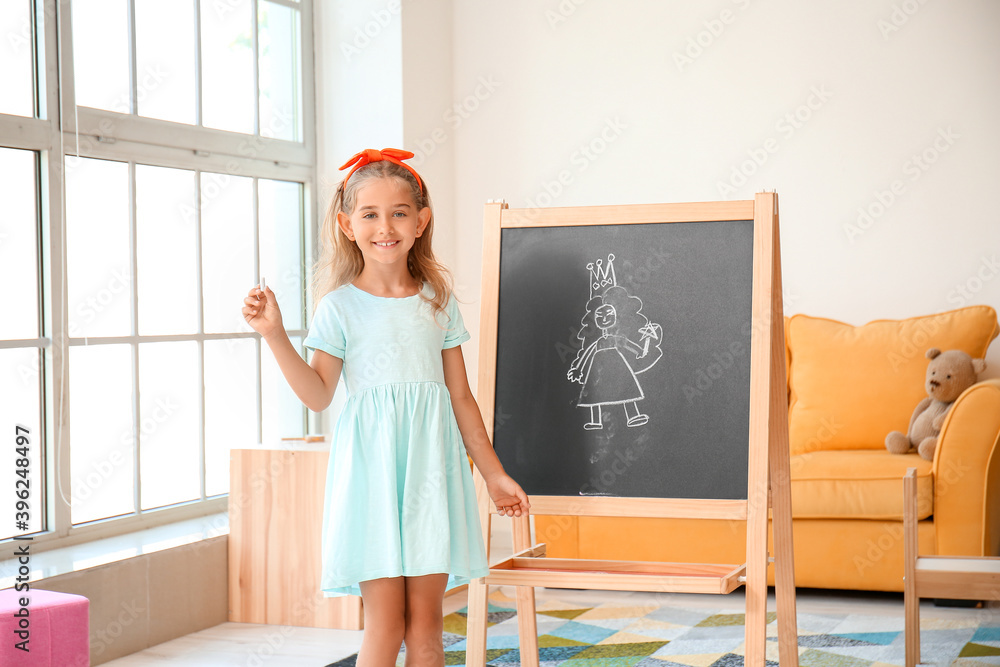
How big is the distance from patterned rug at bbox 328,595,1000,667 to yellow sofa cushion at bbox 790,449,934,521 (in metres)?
0.32

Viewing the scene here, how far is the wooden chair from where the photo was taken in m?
2.29

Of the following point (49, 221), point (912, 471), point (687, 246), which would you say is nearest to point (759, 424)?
point (687, 246)

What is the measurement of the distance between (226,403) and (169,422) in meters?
0.27

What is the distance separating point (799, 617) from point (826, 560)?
25cm

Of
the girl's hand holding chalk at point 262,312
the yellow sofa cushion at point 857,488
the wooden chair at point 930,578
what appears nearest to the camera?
the girl's hand holding chalk at point 262,312

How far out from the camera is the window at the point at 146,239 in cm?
278

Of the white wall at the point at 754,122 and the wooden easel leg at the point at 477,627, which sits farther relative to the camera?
the white wall at the point at 754,122

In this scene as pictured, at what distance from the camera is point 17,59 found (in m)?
2.74

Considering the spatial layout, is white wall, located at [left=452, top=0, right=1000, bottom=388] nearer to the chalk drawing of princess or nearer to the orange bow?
the chalk drawing of princess

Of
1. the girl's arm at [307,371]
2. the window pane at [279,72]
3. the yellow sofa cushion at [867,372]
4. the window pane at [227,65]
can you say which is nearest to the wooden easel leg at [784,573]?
the girl's arm at [307,371]

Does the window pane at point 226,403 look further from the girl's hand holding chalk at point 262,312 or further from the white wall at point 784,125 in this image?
the girl's hand holding chalk at point 262,312

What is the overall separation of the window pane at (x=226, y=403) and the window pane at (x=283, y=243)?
0.27 m

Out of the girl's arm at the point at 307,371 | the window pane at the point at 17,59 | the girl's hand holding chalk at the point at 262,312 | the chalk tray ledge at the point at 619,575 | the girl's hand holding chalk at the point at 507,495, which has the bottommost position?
the chalk tray ledge at the point at 619,575

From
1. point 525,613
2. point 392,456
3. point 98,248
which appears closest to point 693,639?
point 525,613
